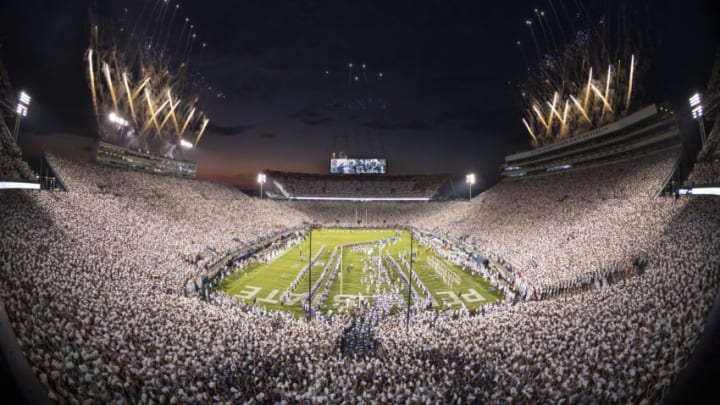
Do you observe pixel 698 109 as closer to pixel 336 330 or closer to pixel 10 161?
pixel 336 330

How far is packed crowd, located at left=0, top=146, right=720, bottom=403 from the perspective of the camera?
27.1 feet

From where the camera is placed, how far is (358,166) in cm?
8150

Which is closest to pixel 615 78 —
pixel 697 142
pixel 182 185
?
pixel 697 142

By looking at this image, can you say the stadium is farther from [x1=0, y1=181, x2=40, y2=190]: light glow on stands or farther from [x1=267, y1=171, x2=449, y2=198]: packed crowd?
[x1=267, y1=171, x2=449, y2=198]: packed crowd

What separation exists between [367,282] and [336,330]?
11693 millimetres

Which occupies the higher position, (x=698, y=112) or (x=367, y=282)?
(x=698, y=112)

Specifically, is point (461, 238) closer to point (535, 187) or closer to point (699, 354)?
point (535, 187)

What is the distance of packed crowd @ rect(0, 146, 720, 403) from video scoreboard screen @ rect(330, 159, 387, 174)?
192 feet

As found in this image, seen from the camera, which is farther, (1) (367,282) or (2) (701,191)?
A: (1) (367,282)

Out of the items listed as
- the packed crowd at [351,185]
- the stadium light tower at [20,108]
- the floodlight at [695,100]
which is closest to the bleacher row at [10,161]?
the stadium light tower at [20,108]

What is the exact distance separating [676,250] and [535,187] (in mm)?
35473

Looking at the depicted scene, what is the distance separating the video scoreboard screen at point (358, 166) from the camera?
81.0 m

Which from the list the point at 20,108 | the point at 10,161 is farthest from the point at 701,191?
the point at 20,108

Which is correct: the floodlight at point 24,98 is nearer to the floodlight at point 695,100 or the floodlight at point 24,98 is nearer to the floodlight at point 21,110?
the floodlight at point 21,110
